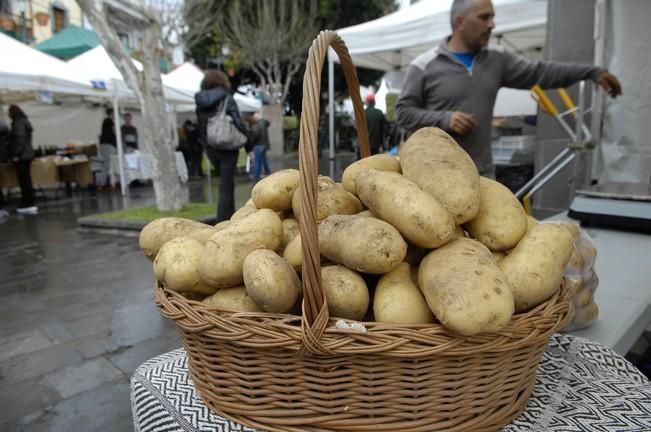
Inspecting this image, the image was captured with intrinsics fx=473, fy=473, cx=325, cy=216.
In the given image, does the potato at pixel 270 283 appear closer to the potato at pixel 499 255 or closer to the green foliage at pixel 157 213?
the potato at pixel 499 255

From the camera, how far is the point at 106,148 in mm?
10750

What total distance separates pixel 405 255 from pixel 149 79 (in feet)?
20.9

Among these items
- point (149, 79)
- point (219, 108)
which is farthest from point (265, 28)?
point (219, 108)

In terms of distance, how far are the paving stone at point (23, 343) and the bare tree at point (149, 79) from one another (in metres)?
3.97

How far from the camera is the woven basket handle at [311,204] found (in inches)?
31.1

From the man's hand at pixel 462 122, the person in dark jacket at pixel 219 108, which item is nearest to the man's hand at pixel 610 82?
A: the man's hand at pixel 462 122

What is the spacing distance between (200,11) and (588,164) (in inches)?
632

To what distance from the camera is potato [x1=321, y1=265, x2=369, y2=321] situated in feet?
2.95

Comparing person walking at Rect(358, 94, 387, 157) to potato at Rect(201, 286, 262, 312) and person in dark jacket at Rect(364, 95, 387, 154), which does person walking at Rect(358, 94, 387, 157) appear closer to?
person in dark jacket at Rect(364, 95, 387, 154)

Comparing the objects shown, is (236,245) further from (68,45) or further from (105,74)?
(68,45)

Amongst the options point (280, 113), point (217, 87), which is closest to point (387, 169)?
point (217, 87)

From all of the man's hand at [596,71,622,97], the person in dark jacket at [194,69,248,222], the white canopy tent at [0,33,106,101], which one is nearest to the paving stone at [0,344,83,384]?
the person in dark jacket at [194,69,248,222]

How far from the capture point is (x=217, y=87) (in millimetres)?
5367

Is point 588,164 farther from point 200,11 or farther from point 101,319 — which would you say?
point 200,11
